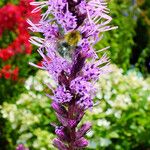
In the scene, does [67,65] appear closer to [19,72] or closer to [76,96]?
[76,96]

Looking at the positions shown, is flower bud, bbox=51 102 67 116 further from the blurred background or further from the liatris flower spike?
the blurred background

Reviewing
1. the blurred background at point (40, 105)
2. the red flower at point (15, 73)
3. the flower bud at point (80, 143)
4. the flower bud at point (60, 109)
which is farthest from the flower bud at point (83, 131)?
the red flower at point (15, 73)

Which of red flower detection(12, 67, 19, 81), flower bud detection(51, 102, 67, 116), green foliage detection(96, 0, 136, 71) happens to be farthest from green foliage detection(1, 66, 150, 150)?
flower bud detection(51, 102, 67, 116)

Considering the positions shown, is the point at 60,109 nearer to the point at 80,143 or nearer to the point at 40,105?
the point at 80,143

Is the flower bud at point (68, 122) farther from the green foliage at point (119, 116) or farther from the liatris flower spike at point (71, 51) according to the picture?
the green foliage at point (119, 116)

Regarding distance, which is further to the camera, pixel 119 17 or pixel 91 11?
pixel 119 17

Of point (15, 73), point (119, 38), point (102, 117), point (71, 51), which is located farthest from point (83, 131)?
point (119, 38)

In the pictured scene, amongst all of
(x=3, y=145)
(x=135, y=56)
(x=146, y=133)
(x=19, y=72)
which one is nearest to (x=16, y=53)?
(x=19, y=72)
